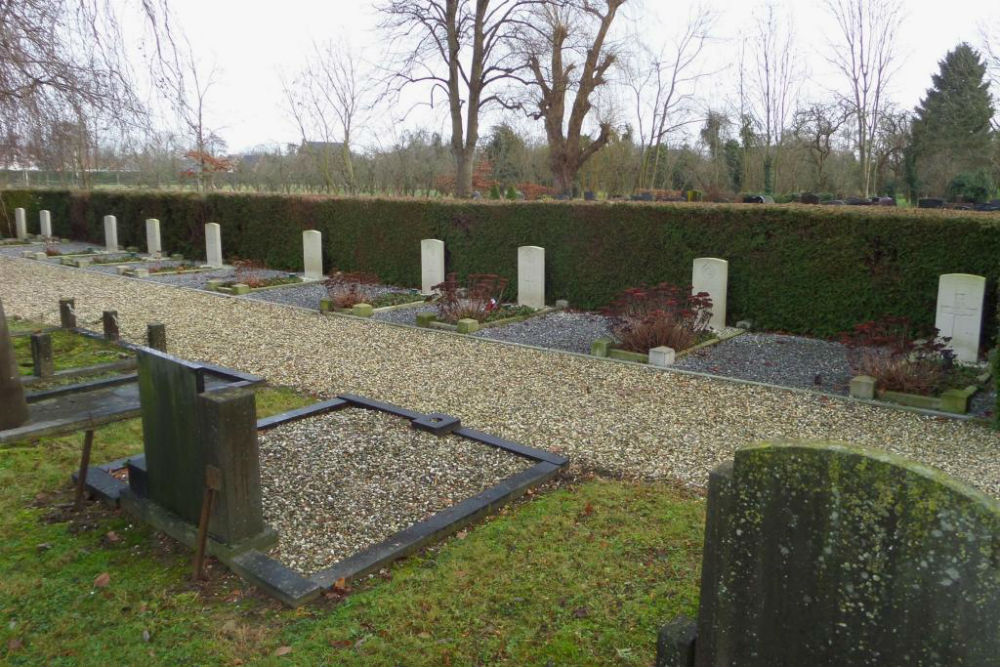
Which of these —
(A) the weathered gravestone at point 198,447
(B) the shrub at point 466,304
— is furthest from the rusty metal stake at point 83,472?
(B) the shrub at point 466,304

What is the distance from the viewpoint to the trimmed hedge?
921 cm

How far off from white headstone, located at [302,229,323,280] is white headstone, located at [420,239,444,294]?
3528 millimetres

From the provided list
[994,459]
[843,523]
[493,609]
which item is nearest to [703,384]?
[994,459]

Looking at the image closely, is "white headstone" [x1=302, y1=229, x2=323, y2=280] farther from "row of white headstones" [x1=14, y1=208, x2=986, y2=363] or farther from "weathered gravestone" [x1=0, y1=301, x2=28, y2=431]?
"weathered gravestone" [x1=0, y1=301, x2=28, y2=431]

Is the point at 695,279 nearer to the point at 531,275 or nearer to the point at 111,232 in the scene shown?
the point at 531,275

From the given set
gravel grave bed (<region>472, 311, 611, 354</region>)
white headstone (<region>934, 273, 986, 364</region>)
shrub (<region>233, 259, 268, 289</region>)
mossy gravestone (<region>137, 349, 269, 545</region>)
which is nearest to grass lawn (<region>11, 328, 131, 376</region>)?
mossy gravestone (<region>137, 349, 269, 545</region>)

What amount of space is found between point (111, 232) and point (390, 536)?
23413 millimetres

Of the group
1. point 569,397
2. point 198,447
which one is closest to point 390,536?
point 198,447

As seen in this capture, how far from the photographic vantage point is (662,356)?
865 cm

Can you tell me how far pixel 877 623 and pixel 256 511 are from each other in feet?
10.4

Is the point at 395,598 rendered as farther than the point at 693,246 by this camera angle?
No

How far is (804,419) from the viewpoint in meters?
6.54

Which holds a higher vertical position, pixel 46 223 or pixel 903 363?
pixel 46 223

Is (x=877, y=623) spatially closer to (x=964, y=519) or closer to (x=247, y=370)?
(x=964, y=519)
